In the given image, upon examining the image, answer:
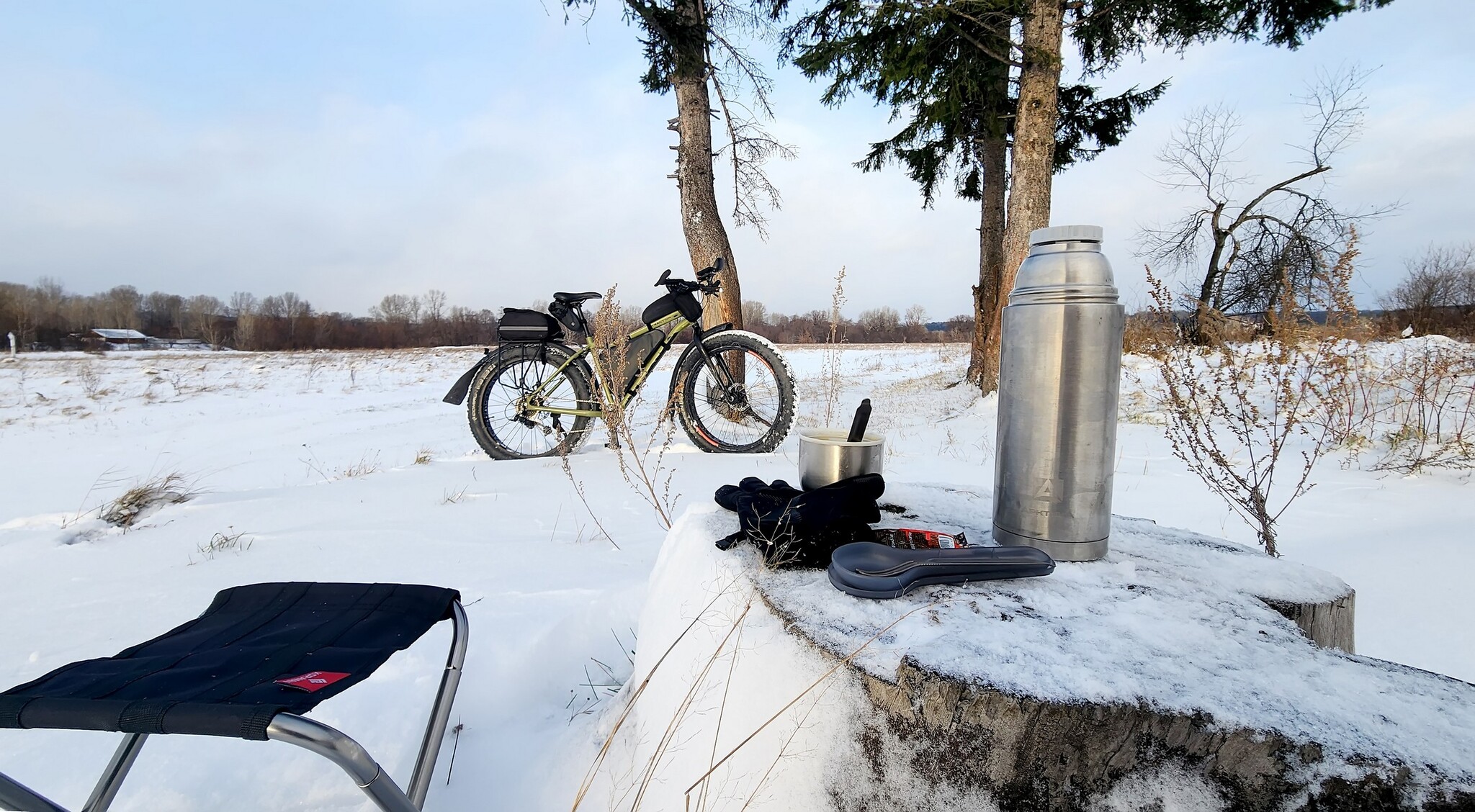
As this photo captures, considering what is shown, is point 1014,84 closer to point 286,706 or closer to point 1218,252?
point 1218,252

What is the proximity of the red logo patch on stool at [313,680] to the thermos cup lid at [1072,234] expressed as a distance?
1364mm

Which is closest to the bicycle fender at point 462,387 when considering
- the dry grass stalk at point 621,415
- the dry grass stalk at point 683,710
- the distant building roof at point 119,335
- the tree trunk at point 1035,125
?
the dry grass stalk at point 621,415

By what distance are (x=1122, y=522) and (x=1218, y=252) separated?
14.1 metres

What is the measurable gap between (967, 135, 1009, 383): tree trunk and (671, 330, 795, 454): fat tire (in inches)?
184

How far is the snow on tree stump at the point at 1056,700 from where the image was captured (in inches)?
24.2

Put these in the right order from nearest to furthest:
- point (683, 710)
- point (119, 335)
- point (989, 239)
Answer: point (683, 710), point (989, 239), point (119, 335)

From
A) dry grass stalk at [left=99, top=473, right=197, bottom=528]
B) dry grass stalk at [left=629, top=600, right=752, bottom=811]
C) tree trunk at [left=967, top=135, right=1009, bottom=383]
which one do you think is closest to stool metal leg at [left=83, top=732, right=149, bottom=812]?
dry grass stalk at [left=629, top=600, right=752, bottom=811]

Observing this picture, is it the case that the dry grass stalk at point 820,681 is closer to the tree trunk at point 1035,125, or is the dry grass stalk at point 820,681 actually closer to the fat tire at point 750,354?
the fat tire at point 750,354

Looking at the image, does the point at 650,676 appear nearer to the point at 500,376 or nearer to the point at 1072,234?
the point at 1072,234

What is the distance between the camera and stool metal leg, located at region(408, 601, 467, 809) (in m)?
1.08

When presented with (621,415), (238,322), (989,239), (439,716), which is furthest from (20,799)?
(238,322)

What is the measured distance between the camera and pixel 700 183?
6250 millimetres

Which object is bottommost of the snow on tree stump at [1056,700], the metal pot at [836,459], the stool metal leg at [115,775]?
the stool metal leg at [115,775]

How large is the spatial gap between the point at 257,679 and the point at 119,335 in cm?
5580
